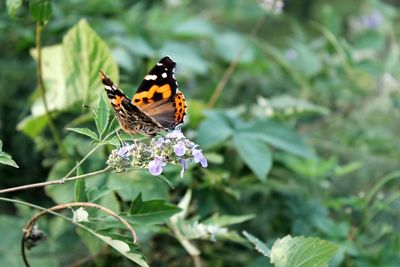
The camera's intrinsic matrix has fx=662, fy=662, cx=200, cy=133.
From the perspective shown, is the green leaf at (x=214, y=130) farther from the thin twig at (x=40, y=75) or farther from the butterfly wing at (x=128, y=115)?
the butterfly wing at (x=128, y=115)

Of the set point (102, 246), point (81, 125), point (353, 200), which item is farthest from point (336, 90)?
point (102, 246)

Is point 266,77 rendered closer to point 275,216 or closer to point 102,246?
point 275,216

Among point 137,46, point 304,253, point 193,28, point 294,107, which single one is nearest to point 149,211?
point 304,253

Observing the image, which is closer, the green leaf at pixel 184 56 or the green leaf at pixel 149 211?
the green leaf at pixel 149 211

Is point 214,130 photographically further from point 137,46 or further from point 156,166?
point 156,166

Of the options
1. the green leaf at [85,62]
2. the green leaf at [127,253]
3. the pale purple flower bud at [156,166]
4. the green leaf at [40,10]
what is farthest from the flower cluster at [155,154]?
the green leaf at [85,62]

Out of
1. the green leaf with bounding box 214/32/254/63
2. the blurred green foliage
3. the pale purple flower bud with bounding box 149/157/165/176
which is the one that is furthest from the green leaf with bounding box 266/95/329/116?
the pale purple flower bud with bounding box 149/157/165/176

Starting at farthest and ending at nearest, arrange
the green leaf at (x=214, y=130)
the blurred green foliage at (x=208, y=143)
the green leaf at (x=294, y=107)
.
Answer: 1. the green leaf at (x=294, y=107)
2. the green leaf at (x=214, y=130)
3. the blurred green foliage at (x=208, y=143)
